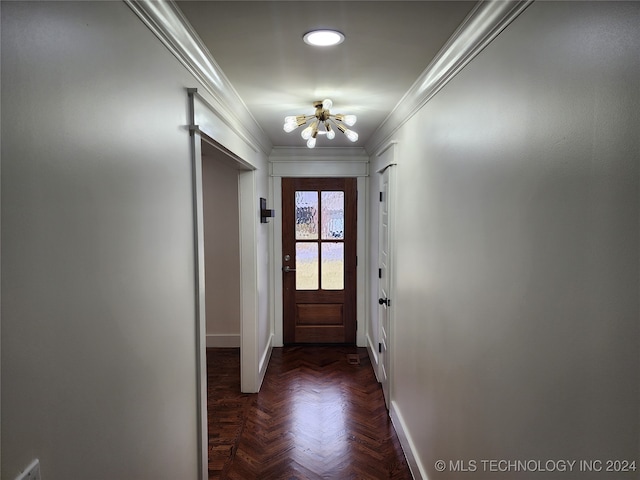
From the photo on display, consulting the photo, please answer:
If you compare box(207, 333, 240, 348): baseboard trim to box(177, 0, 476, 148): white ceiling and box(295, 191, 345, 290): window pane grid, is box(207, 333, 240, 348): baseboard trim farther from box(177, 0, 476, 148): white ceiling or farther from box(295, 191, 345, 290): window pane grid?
box(177, 0, 476, 148): white ceiling

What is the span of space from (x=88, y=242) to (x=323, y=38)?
3.77 ft

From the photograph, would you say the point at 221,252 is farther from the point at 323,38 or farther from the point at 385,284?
the point at 323,38

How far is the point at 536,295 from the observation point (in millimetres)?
1069

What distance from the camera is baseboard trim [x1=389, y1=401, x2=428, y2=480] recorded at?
230 centimetres

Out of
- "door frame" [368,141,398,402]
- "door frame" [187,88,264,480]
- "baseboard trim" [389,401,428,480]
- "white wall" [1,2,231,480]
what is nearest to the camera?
"white wall" [1,2,231,480]

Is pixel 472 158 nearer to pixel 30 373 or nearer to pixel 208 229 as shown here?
pixel 30 373

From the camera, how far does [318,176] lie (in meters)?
4.66

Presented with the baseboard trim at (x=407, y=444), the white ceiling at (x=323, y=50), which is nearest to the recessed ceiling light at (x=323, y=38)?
the white ceiling at (x=323, y=50)

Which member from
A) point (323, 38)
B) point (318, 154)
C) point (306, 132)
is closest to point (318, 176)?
point (318, 154)

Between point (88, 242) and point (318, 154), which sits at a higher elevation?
point (318, 154)

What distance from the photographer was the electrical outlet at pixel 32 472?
732 millimetres

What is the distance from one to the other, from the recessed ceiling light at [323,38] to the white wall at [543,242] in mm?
503

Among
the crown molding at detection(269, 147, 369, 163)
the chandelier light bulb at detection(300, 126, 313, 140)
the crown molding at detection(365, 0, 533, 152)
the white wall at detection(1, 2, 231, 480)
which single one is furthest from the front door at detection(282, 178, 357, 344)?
the white wall at detection(1, 2, 231, 480)

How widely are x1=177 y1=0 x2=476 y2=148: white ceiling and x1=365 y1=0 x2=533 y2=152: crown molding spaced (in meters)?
0.04
